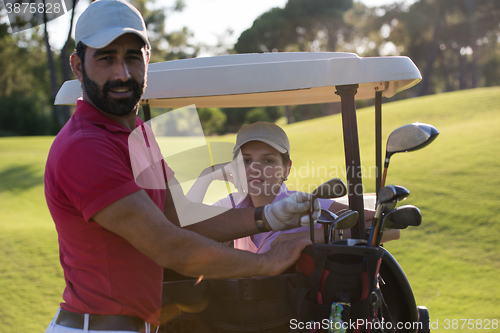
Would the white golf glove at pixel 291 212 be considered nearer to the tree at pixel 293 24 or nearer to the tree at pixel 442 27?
the tree at pixel 293 24

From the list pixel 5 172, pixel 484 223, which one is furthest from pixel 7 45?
pixel 484 223

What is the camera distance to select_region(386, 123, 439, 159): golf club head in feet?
5.46

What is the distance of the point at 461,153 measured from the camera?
8.61 m

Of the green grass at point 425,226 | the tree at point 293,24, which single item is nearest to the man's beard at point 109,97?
the green grass at point 425,226

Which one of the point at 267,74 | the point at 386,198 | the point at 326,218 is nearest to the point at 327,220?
the point at 326,218

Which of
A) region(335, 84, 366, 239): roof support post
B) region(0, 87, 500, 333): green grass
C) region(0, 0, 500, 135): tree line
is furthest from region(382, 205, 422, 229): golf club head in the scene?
region(0, 0, 500, 135): tree line

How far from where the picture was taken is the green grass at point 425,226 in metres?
4.03

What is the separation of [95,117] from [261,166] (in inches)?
43.3

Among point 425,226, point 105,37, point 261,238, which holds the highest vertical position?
point 105,37

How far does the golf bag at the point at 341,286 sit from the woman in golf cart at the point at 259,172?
674 millimetres

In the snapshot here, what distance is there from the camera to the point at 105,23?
4.45ft

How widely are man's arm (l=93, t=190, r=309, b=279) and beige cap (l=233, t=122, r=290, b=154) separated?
890 mm

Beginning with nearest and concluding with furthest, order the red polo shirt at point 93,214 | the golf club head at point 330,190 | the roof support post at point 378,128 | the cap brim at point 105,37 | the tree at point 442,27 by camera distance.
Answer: the red polo shirt at point 93,214 → the cap brim at point 105,37 → the golf club head at point 330,190 → the roof support post at point 378,128 → the tree at point 442,27

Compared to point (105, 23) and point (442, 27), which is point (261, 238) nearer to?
point (105, 23)
